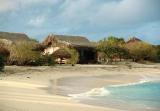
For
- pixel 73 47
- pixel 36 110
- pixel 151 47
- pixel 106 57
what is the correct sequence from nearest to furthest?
pixel 36 110
pixel 73 47
pixel 106 57
pixel 151 47

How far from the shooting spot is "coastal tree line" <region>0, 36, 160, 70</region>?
121 feet

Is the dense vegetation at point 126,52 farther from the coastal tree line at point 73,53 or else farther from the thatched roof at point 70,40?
the thatched roof at point 70,40

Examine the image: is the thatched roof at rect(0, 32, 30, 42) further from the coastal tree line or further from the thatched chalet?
the thatched chalet

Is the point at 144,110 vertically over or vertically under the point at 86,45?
under

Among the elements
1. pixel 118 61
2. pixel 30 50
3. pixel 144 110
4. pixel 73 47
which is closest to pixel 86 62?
pixel 73 47

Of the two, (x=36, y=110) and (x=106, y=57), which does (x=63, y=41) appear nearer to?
(x=106, y=57)

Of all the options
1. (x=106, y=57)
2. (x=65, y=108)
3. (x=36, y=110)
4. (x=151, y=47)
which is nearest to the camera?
(x=36, y=110)

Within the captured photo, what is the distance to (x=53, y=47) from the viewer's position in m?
50.4

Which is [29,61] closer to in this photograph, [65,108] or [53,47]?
[53,47]

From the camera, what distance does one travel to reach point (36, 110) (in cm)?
1090

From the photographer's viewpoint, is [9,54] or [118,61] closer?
[9,54]

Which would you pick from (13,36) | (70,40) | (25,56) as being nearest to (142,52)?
(70,40)

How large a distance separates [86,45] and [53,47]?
422 centimetres

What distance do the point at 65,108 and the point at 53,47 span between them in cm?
3867
